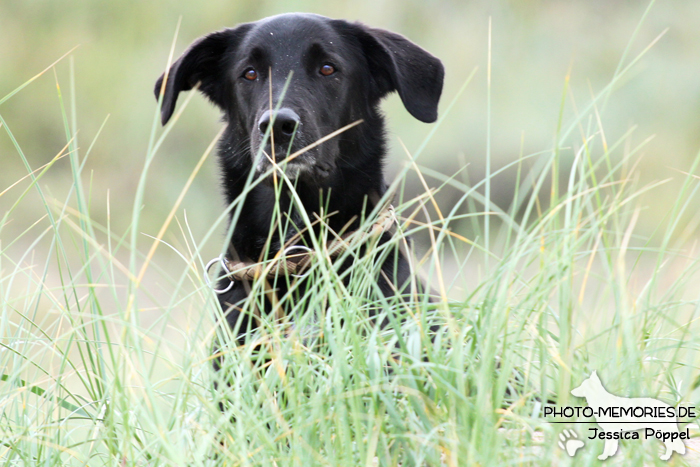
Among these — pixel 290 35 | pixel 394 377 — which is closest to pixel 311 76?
pixel 290 35

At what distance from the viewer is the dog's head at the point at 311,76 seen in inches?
88.7

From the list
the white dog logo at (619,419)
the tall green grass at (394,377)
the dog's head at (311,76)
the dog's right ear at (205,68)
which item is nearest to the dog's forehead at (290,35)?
the dog's head at (311,76)

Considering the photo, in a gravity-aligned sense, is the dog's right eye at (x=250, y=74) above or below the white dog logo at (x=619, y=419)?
above

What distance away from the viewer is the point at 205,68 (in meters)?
2.67

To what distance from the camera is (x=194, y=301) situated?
1.52 metres

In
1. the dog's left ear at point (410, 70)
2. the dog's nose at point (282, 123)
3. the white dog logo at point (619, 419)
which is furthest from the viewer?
the dog's left ear at point (410, 70)

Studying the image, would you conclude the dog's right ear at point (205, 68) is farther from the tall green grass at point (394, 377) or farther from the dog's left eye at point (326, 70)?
the tall green grass at point (394, 377)

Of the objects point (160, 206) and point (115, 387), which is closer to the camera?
point (115, 387)

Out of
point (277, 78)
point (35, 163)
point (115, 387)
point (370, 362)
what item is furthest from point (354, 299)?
point (35, 163)

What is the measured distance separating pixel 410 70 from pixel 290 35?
449mm

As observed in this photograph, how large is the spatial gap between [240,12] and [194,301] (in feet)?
31.6

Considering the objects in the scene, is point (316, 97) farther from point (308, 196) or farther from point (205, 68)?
point (205, 68)

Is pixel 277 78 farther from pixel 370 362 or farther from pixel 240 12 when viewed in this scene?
pixel 240 12

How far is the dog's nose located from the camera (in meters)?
2.05
